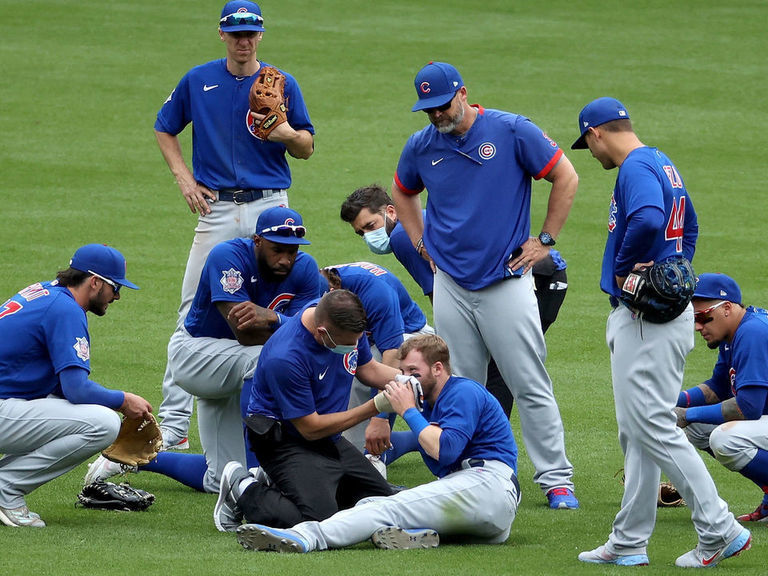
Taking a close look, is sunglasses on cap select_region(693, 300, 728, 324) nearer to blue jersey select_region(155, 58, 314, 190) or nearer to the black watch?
the black watch

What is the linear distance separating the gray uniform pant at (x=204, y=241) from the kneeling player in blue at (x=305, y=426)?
181 cm

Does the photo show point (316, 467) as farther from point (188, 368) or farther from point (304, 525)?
point (188, 368)

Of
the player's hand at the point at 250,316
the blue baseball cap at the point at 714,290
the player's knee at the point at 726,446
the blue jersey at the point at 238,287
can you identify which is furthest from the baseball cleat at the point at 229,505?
the blue baseball cap at the point at 714,290

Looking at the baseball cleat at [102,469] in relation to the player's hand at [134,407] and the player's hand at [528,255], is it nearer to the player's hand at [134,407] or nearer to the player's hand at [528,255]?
the player's hand at [134,407]

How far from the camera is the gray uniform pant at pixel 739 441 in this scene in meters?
6.74

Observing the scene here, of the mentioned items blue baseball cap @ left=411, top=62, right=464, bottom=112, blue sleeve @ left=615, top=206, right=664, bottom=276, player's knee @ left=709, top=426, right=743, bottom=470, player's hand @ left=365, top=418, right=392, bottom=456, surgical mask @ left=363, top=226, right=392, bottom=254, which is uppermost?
blue baseball cap @ left=411, top=62, right=464, bottom=112

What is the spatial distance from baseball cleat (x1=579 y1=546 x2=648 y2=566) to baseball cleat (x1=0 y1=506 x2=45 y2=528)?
2.83 metres

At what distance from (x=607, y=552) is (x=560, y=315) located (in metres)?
7.11

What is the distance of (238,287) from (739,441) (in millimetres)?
3004

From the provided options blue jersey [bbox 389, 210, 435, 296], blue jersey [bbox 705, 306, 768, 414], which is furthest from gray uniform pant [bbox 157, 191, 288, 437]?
blue jersey [bbox 705, 306, 768, 414]

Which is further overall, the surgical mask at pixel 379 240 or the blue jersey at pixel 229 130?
the surgical mask at pixel 379 240

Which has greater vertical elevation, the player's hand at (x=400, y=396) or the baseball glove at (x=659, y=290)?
the baseball glove at (x=659, y=290)

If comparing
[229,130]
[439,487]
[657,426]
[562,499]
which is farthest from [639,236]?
[229,130]

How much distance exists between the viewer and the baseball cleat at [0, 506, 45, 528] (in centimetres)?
666
